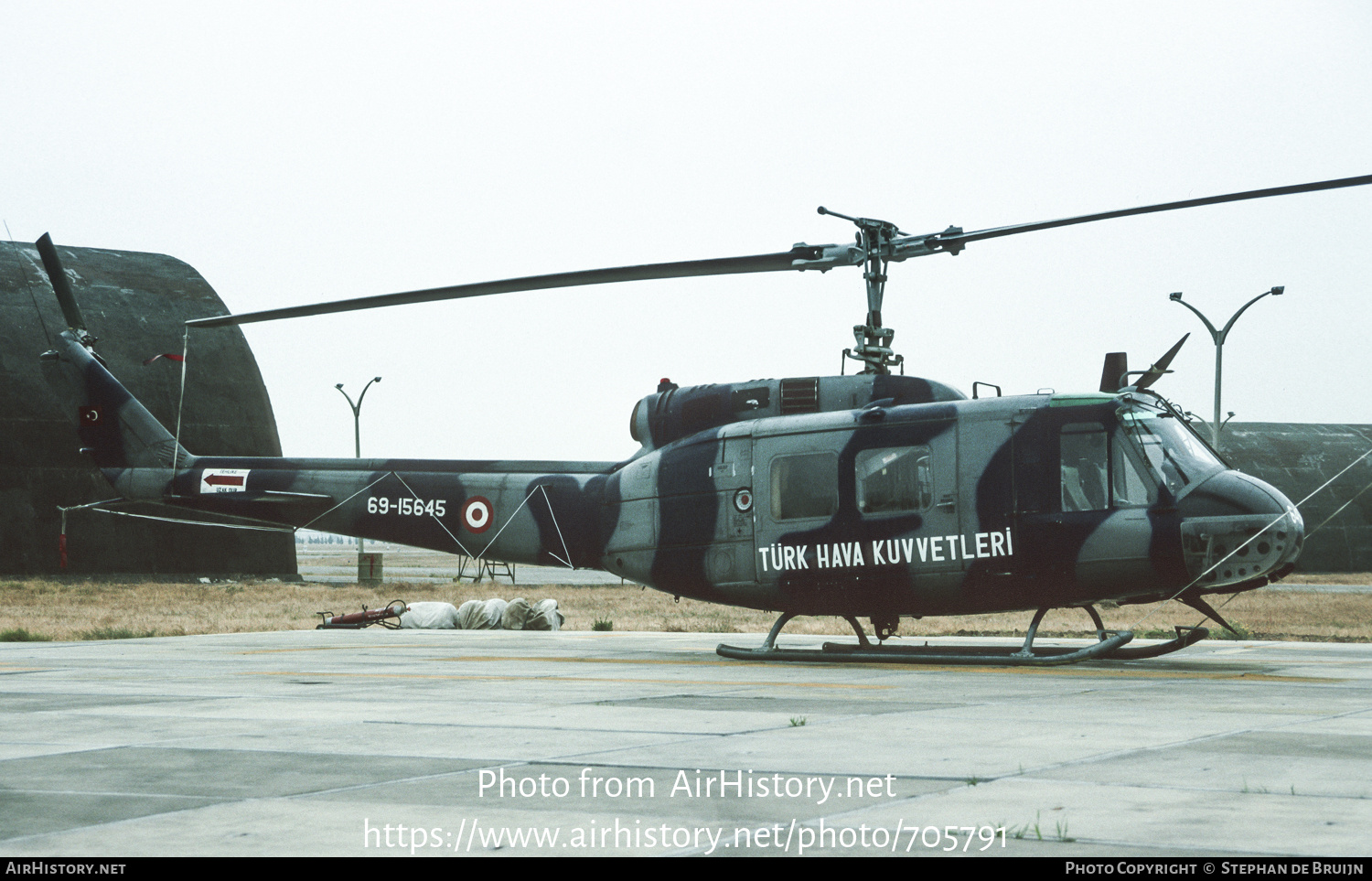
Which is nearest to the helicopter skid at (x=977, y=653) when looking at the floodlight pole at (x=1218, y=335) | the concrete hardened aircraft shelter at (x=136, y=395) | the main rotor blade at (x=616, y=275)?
the main rotor blade at (x=616, y=275)

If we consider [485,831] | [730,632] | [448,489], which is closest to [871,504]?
[448,489]

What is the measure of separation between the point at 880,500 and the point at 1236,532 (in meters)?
3.53

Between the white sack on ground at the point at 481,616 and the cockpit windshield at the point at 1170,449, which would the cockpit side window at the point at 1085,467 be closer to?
the cockpit windshield at the point at 1170,449

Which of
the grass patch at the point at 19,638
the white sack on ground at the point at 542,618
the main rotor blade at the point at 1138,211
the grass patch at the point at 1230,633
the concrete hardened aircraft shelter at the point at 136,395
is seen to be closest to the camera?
the main rotor blade at the point at 1138,211

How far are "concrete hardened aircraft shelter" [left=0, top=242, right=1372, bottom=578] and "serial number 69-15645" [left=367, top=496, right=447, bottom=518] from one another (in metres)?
27.0

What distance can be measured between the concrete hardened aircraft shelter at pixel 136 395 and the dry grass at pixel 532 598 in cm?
211

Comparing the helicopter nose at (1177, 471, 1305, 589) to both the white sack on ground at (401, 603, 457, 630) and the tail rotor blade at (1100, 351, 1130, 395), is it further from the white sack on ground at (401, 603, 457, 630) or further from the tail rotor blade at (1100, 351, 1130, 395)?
the white sack on ground at (401, 603, 457, 630)

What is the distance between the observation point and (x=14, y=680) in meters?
12.1

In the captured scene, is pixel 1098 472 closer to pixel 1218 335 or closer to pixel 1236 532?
pixel 1236 532

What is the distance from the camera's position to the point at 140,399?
4434 cm

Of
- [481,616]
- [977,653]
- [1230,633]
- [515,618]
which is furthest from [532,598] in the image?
[977,653]

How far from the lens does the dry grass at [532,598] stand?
74.4ft

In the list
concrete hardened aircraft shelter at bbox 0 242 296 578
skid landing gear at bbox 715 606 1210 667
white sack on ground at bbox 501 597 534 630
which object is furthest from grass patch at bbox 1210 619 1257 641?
concrete hardened aircraft shelter at bbox 0 242 296 578

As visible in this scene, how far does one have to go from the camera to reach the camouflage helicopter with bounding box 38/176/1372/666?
1287cm
